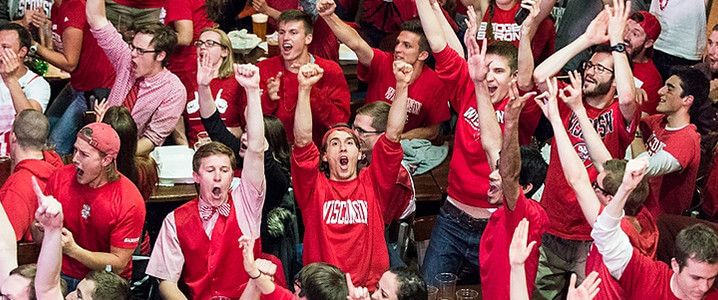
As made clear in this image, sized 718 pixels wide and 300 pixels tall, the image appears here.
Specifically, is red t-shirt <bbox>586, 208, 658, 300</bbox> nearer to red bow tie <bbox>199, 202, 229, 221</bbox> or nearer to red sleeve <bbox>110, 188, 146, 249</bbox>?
red bow tie <bbox>199, 202, 229, 221</bbox>

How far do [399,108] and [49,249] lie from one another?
1.99 metres

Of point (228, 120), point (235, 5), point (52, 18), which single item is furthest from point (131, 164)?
point (235, 5)

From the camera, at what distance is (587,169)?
7207 mm

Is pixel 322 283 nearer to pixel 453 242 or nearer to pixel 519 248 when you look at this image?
pixel 519 248

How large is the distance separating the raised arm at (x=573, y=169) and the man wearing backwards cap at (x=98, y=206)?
203 cm

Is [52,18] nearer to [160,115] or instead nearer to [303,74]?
[160,115]

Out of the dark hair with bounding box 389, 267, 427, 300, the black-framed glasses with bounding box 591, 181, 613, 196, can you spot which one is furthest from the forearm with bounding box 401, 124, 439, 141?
the dark hair with bounding box 389, 267, 427, 300

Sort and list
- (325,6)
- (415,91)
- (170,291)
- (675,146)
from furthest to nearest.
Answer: (415,91) → (325,6) → (675,146) → (170,291)

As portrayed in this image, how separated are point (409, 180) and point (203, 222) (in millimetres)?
1230

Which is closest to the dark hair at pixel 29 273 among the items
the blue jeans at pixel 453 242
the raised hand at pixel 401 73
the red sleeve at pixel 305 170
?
the red sleeve at pixel 305 170

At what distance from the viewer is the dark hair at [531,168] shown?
6949 millimetres

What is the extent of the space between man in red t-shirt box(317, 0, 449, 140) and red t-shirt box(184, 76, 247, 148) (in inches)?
29.7

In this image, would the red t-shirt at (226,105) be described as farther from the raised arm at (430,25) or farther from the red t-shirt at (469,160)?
the red t-shirt at (469,160)

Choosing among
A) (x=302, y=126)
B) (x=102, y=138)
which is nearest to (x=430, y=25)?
(x=302, y=126)
